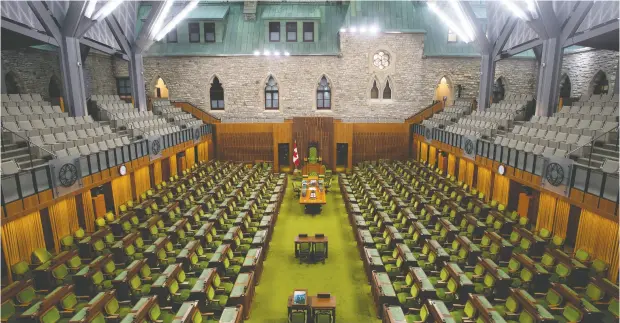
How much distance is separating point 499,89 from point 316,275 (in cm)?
2262

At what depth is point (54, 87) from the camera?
19812mm

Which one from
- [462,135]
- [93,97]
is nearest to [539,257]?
[462,135]

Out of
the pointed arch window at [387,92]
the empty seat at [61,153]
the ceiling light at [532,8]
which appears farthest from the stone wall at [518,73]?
the empty seat at [61,153]

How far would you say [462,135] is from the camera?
1686 centimetres

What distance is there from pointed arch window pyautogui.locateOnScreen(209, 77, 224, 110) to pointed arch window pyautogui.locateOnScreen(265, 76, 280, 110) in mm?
3358

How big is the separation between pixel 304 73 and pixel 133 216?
15976 mm

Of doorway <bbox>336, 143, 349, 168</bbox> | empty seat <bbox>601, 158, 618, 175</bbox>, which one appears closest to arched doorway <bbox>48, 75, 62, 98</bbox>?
doorway <bbox>336, 143, 349, 168</bbox>

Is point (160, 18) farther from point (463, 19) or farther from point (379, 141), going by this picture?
point (463, 19)

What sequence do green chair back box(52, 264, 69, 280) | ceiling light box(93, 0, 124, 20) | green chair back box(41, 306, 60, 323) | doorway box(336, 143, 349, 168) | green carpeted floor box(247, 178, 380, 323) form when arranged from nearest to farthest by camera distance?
green chair back box(41, 306, 60, 323) < green carpeted floor box(247, 178, 380, 323) < green chair back box(52, 264, 69, 280) < ceiling light box(93, 0, 124, 20) < doorway box(336, 143, 349, 168)

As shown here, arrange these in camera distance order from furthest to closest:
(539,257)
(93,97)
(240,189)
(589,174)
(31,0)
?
(93,97) < (240,189) < (31,0) < (539,257) < (589,174)

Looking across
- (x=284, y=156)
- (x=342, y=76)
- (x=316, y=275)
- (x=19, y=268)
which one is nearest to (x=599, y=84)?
(x=342, y=76)

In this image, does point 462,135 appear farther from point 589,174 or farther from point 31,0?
point 31,0

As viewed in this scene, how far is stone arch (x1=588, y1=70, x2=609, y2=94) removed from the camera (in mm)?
19163

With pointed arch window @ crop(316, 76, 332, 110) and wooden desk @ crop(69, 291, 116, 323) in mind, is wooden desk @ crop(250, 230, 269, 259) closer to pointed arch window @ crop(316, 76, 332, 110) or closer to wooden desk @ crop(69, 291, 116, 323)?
wooden desk @ crop(69, 291, 116, 323)
